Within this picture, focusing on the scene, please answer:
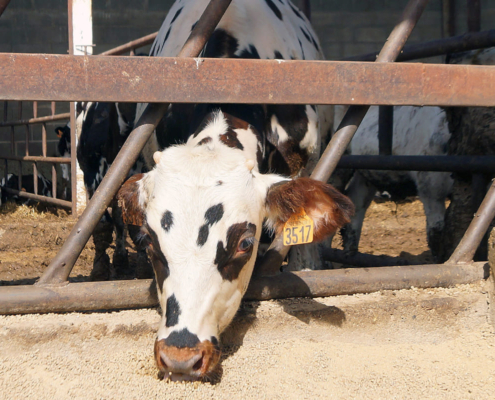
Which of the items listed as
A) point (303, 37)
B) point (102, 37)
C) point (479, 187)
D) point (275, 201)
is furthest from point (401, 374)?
point (102, 37)

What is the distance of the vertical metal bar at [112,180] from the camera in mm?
2213

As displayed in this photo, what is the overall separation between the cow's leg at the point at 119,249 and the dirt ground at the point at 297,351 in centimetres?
287

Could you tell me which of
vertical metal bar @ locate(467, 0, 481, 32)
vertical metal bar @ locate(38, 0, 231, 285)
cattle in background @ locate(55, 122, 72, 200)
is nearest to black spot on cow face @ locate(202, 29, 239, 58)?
vertical metal bar @ locate(38, 0, 231, 285)

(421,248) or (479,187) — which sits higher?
(479,187)

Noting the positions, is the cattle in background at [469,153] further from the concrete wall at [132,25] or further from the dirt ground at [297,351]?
the concrete wall at [132,25]

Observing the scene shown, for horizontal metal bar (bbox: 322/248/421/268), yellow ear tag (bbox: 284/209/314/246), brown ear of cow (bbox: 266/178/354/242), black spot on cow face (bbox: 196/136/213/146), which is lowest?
horizontal metal bar (bbox: 322/248/421/268)

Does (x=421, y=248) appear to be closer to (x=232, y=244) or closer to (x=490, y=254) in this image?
(x=490, y=254)

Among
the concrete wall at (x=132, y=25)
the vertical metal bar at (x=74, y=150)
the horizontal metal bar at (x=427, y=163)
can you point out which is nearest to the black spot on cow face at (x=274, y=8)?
the horizontal metal bar at (x=427, y=163)

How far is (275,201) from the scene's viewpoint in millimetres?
2270

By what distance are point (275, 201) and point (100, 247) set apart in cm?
285

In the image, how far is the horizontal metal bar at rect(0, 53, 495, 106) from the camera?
211cm

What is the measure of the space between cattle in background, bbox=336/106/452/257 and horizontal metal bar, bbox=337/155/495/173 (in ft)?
3.78

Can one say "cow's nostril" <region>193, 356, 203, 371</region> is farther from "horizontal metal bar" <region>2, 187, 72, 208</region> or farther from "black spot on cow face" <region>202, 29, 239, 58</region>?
"horizontal metal bar" <region>2, 187, 72, 208</region>

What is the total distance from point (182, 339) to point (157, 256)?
14.8 inches
